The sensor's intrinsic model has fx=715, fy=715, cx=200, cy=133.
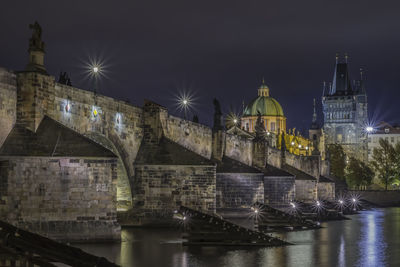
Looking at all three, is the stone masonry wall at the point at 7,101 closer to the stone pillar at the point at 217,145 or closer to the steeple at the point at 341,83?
the stone pillar at the point at 217,145

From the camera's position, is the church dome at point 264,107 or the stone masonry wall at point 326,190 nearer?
the stone masonry wall at point 326,190

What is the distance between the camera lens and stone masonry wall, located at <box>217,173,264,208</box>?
46.4 meters

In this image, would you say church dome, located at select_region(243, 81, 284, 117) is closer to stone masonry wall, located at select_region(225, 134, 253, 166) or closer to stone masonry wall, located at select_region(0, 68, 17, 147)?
stone masonry wall, located at select_region(225, 134, 253, 166)

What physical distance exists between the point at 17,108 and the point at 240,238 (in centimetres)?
1015

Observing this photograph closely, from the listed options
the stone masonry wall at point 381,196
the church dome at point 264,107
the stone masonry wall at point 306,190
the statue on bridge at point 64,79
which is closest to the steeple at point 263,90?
the church dome at point 264,107

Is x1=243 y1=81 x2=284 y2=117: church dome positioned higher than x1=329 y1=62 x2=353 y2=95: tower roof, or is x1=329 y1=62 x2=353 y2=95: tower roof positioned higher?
x1=329 y1=62 x2=353 y2=95: tower roof

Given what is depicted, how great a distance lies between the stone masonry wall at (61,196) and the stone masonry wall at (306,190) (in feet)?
136

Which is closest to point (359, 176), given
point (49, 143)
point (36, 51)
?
point (36, 51)

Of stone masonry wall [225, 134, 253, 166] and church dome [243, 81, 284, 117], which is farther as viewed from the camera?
church dome [243, 81, 284, 117]

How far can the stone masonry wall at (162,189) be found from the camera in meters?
36.0

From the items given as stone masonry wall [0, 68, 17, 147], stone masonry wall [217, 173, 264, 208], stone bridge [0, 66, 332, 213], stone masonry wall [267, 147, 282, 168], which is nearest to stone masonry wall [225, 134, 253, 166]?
stone bridge [0, 66, 332, 213]

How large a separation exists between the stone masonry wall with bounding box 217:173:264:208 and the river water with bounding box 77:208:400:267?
1233 centimetres

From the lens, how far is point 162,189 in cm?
3603

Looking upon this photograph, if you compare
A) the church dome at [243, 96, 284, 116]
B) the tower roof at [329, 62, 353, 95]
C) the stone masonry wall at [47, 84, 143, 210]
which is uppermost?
the tower roof at [329, 62, 353, 95]
